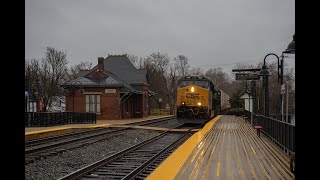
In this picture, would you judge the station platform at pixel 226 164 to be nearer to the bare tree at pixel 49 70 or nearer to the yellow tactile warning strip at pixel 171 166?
the yellow tactile warning strip at pixel 171 166

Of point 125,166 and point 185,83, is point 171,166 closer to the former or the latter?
point 125,166

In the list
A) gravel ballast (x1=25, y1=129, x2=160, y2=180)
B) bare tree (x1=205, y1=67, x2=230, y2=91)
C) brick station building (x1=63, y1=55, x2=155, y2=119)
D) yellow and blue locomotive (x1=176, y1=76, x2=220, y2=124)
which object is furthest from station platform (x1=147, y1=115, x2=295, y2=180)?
bare tree (x1=205, y1=67, x2=230, y2=91)

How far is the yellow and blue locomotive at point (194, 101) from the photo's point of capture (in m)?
25.3

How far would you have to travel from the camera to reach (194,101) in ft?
83.2

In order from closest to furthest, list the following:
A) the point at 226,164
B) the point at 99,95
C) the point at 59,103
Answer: the point at 226,164 < the point at 99,95 < the point at 59,103

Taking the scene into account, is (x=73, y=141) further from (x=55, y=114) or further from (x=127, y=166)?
(x=55, y=114)

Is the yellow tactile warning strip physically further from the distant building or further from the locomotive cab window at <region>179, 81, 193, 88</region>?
the distant building

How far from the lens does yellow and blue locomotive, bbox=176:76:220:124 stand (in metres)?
25.3

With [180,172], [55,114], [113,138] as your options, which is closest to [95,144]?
[113,138]

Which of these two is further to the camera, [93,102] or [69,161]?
[93,102]

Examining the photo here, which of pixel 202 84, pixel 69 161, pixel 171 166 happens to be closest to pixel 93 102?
pixel 202 84
